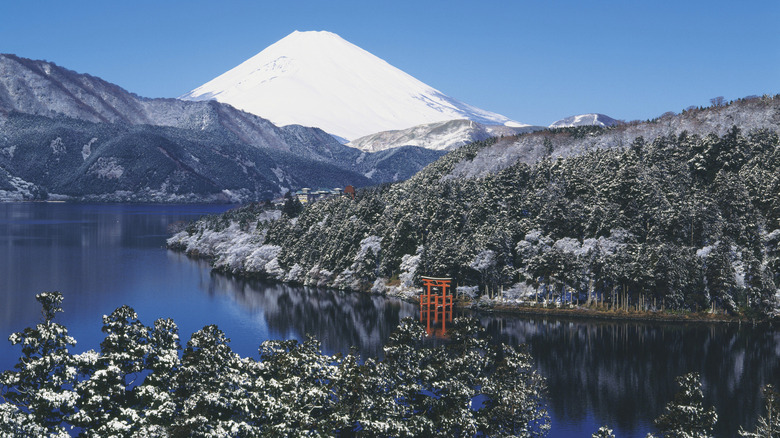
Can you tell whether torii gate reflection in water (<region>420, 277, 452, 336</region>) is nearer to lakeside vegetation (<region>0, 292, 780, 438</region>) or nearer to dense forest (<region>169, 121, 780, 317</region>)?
dense forest (<region>169, 121, 780, 317</region>)

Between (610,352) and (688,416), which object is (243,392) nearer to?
(688,416)

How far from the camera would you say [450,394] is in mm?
52125

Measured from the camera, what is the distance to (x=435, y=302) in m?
117

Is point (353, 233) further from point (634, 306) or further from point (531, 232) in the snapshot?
point (634, 306)

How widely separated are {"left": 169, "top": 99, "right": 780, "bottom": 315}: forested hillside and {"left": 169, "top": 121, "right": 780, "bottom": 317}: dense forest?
234mm

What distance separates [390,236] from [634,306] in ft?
164

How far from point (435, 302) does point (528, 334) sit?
17.7 m

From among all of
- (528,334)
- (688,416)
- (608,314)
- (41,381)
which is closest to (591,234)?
(608,314)

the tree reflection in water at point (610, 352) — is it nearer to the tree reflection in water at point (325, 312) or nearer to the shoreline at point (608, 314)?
the tree reflection in water at point (325, 312)

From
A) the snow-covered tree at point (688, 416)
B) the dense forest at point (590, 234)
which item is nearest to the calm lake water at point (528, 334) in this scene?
the dense forest at point (590, 234)

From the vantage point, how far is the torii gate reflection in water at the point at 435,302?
11394cm

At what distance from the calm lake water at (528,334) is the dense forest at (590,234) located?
6.91 meters

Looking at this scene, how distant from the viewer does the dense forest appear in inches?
4535

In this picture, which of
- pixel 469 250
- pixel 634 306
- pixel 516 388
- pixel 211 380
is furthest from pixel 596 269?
pixel 211 380
